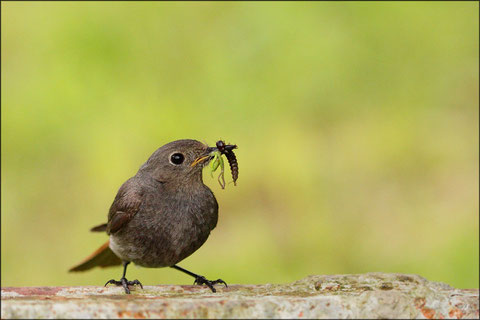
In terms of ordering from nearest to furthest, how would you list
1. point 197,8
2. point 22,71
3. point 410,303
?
point 410,303, point 22,71, point 197,8

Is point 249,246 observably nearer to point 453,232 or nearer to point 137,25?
point 453,232

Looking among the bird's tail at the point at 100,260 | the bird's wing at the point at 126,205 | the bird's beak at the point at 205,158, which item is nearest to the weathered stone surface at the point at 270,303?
the bird's wing at the point at 126,205

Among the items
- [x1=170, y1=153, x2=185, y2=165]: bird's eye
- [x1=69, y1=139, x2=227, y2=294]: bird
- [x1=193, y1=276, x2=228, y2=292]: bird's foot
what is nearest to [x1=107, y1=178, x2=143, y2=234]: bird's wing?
[x1=69, y1=139, x2=227, y2=294]: bird

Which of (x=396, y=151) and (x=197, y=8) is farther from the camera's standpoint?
(x=197, y=8)

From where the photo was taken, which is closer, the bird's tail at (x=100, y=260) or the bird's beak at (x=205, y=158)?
the bird's beak at (x=205, y=158)

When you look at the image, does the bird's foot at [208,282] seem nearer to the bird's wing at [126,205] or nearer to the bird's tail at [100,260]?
the bird's wing at [126,205]

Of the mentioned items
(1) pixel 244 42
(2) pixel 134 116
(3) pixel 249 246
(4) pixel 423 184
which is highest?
(1) pixel 244 42

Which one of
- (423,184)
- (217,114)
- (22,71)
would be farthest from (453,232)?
(22,71)
